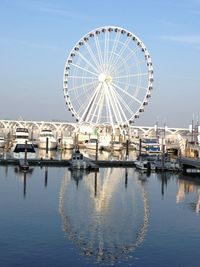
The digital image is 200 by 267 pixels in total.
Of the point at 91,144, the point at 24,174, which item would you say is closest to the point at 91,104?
the point at 91,144

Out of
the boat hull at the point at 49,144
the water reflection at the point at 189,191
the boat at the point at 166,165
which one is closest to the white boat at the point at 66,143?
the boat hull at the point at 49,144

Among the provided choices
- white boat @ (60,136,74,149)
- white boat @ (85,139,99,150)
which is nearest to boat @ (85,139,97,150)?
white boat @ (85,139,99,150)

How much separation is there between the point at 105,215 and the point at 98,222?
7.57ft

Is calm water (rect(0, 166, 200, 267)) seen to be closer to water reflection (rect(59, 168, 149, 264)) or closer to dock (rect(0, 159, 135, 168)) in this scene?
water reflection (rect(59, 168, 149, 264))

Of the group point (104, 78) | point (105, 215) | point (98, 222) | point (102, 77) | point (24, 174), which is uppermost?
point (102, 77)

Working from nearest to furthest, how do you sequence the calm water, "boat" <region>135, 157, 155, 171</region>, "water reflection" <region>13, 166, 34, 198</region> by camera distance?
the calm water
"water reflection" <region>13, 166, 34, 198</region>
"boat" <region>135, 157, 155, 171</region>

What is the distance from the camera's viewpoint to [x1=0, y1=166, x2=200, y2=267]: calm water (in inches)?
958

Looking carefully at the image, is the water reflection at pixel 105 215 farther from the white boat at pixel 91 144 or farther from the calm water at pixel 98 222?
the white boat at pixel 91 144

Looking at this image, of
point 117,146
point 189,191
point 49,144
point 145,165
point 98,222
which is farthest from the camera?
point 49,144

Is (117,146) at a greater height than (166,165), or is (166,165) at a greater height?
(117,146)

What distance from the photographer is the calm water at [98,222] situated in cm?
2434

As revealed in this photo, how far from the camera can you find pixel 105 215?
3341 cm

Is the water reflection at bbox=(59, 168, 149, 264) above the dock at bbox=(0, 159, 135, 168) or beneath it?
beneath

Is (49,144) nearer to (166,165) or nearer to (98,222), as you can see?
(166,165)
